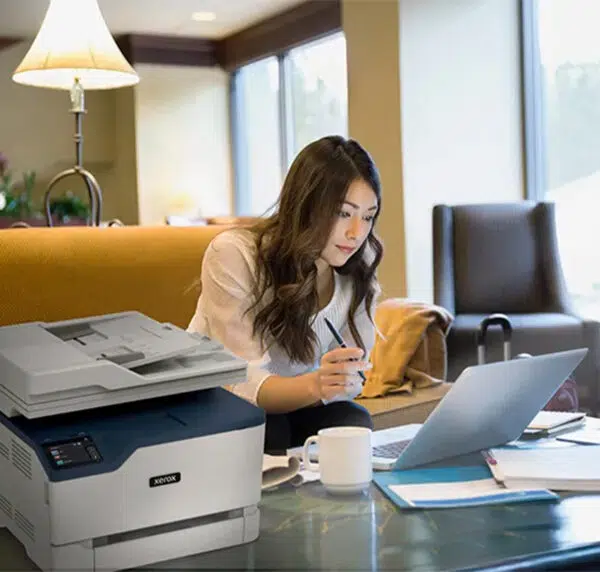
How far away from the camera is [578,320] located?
402 centimetres

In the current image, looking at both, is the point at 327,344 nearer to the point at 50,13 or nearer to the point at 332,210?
the point at 332,210

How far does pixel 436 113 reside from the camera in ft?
17.9

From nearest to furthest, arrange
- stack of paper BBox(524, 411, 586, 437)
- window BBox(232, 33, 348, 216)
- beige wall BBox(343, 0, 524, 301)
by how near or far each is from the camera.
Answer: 1. stack of paper BBox(524, 411, 586, 437)
2. beige wall BBox(343, 0, 524, 301)
3. window BBox(232, 33, 348, 216)

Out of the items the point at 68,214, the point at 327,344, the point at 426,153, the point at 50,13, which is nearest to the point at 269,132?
the point at 68,214

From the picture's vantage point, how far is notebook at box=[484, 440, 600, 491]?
52.4 inches

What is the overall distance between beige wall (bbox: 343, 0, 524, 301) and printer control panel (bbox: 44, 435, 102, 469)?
4.42 metres

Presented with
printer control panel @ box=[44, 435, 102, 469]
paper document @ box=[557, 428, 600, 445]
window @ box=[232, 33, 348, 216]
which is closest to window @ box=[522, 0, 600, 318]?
window @ box=[232, 33, 348, 216]

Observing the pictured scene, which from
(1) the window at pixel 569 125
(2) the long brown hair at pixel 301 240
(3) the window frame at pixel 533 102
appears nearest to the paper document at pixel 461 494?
(2) the long brown hair at pixel 301 240

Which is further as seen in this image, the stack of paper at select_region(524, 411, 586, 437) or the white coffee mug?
the stack of paper at select_region(524, 411, 586, 437)

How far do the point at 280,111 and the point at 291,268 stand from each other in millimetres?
5946

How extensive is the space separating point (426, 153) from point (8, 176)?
13.5ft

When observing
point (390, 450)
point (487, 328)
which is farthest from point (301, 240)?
point (487, 328)

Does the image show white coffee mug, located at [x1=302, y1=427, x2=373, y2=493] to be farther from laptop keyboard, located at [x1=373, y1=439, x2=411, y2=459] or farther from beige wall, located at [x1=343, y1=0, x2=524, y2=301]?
beige wall, located at [x1=343, y1=0, x2=524, y2=301]

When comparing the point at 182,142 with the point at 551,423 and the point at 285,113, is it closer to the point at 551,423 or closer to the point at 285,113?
the point at 285,113
